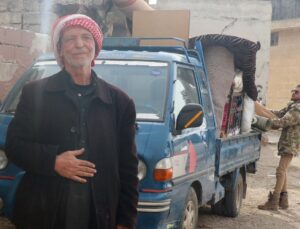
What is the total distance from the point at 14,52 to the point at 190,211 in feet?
15.5

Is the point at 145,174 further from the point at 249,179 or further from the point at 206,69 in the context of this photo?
the point at 249,179

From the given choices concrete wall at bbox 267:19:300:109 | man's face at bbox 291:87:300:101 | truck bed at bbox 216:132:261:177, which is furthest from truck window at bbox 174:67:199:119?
concrete wall at bbox 267:19:300:109

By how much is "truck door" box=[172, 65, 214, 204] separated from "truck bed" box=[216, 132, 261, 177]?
34 cm

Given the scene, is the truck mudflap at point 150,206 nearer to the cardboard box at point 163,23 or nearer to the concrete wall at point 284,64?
the cardboard box at point 163,23

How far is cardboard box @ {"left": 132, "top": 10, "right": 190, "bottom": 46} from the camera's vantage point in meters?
6.59

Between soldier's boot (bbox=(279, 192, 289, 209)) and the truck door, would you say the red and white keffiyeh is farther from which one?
soldier's boot (bbox=(279, 192, 289, 209))

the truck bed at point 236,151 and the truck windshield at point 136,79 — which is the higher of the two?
the truck windshield at point 136,79

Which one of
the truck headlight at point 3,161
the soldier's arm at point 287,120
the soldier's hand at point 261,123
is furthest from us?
the soldier's hand at point 261,123

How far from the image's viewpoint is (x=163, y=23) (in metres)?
6.68

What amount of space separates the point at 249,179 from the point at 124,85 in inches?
262

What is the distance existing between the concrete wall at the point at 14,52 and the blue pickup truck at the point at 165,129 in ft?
9.46

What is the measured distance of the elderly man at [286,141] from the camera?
25.7 feet

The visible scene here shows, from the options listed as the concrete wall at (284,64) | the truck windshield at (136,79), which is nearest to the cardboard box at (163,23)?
the truck windshield at (136,79)

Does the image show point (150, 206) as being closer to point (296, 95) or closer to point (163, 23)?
point (163, 23)
